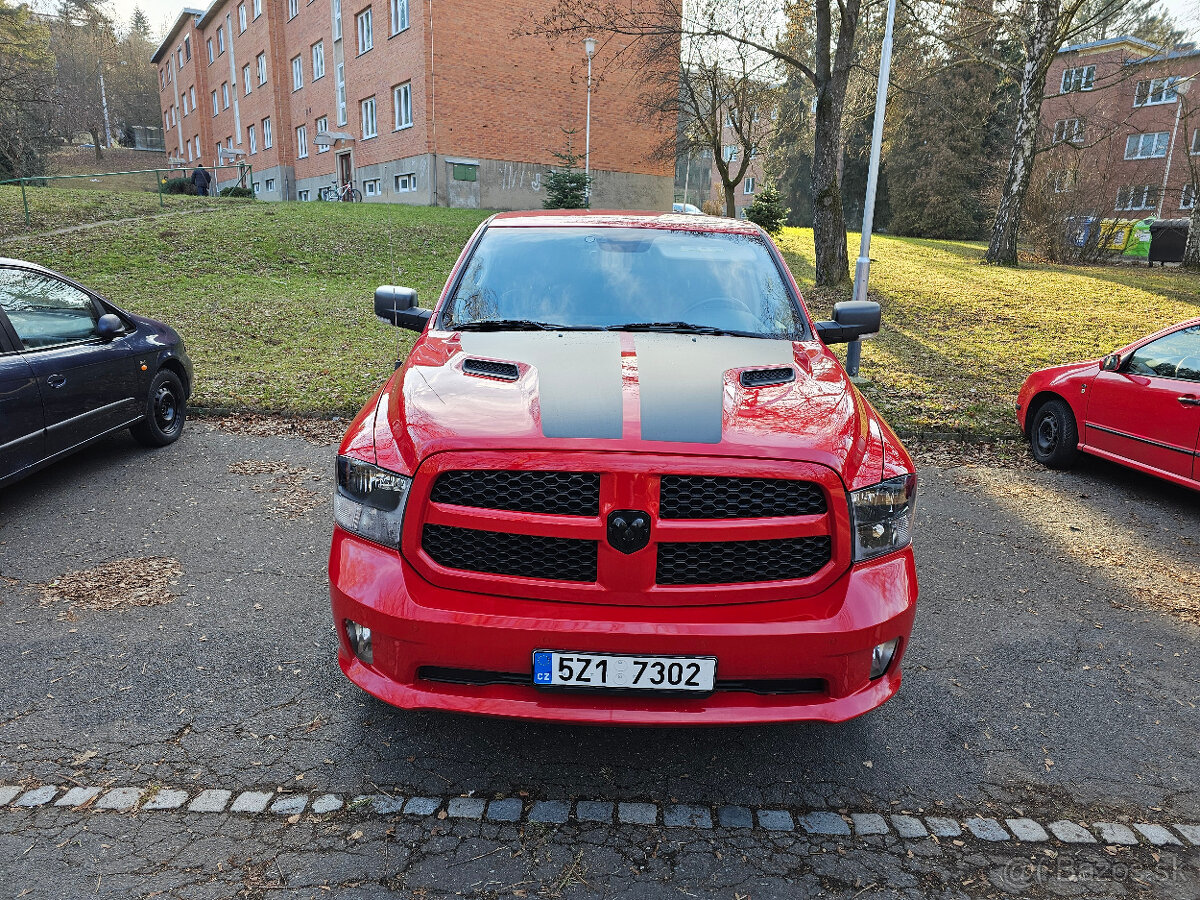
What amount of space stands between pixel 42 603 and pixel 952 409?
7.89 metres

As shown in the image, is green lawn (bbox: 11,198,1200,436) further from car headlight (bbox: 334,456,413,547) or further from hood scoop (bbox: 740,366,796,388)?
car headlight (bbox: 334,456,413,547)

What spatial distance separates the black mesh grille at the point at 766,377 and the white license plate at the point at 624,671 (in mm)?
1065

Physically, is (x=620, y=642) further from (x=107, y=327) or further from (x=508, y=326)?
(x=107, y=327)

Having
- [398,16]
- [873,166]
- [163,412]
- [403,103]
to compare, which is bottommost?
[163,412]

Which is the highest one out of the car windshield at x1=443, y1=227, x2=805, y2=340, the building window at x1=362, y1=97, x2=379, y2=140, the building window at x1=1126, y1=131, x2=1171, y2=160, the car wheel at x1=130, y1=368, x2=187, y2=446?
the building window at x1=1126, y1=131, x2=1171, y2=160

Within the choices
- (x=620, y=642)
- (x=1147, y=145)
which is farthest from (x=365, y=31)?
(x=1147, y=145)

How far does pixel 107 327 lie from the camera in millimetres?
5977

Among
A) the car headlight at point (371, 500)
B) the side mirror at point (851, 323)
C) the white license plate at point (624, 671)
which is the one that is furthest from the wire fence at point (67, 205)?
the white license plate at point (624, 671)

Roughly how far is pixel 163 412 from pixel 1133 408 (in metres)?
7.82

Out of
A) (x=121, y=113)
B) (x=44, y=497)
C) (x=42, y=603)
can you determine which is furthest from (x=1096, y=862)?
(x=121, y=113)

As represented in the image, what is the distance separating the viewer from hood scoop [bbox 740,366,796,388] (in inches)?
117

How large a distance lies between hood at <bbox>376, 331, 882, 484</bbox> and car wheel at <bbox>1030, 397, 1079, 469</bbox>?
436cm

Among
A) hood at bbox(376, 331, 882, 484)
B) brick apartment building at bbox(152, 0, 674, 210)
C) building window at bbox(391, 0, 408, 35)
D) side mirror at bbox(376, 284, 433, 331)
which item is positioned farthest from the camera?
building window at bbox(391, 0, 408, 35)

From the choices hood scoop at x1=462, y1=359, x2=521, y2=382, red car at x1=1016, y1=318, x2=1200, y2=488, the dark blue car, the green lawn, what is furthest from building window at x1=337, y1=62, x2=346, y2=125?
hood scoop at x1=462, y1=359, x2=521, y2=382
